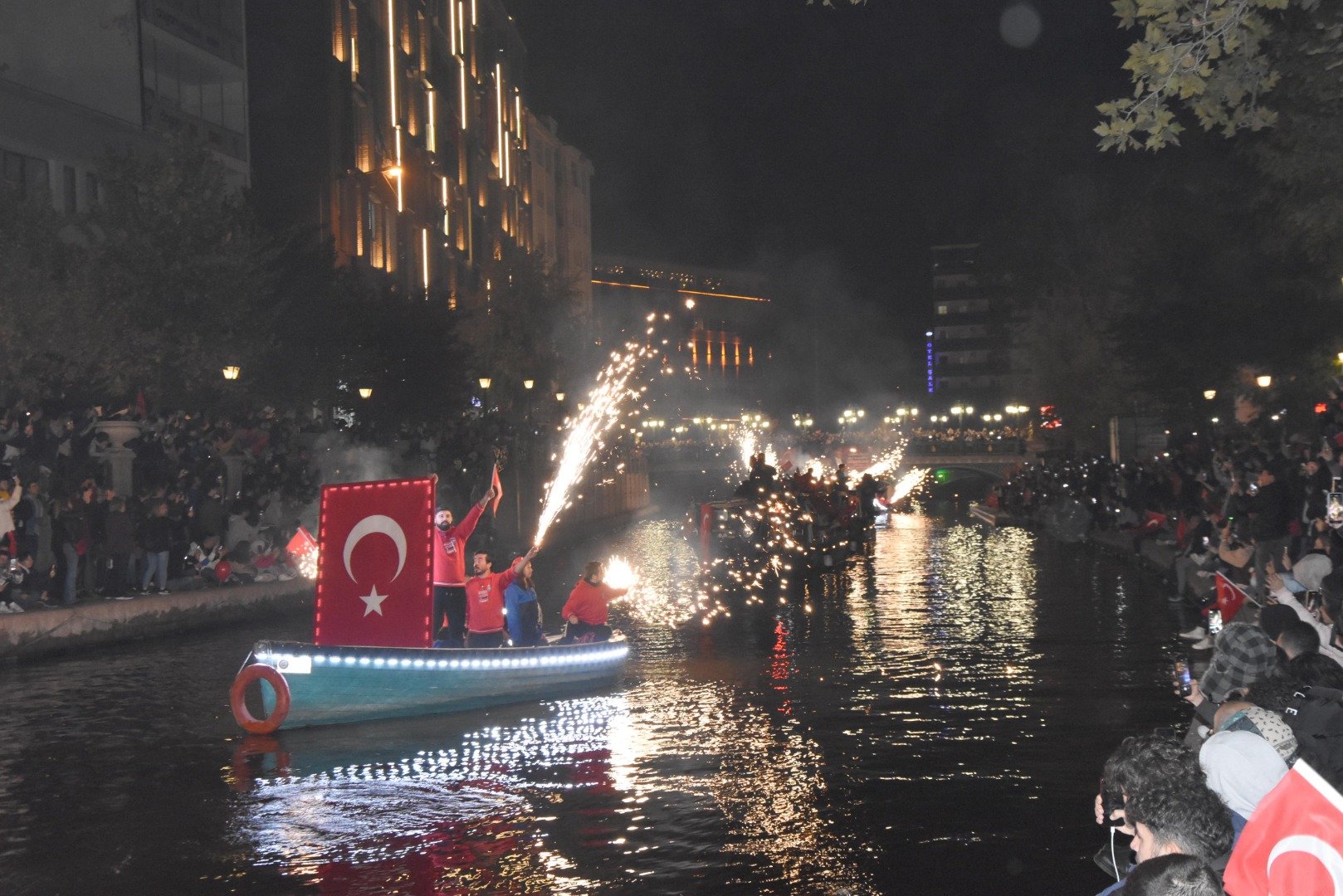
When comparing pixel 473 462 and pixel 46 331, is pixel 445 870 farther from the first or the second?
pixel 473 462

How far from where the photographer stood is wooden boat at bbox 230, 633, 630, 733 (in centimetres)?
1520

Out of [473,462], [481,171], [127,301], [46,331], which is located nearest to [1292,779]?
[46,331]

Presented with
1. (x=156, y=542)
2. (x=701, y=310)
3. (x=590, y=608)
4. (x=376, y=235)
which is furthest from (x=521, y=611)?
(x=701, y=310)

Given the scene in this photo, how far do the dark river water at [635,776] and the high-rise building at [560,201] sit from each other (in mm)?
63184

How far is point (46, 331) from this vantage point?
27.4 m

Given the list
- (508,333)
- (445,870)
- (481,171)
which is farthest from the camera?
(481,171)

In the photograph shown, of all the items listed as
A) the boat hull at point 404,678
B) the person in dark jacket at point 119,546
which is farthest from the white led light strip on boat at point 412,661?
the person in dark jacket at point 119,546

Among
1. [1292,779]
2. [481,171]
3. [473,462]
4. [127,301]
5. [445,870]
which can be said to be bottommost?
[445,870]

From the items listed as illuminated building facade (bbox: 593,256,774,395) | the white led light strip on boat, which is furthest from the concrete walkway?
illuminated building facade (bbox: 593,256,774,395)

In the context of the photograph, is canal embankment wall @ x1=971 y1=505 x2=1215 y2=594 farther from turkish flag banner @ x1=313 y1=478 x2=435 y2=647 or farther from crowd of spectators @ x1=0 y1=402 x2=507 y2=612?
crowd of spectators @ x1=0 y1=402 x2=507 y2=612

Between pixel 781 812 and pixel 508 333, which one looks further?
pixel 508 333

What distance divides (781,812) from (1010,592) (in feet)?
57.9

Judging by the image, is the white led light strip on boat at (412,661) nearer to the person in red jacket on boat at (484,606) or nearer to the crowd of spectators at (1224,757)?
the person in red jacket on boat at (484,606)

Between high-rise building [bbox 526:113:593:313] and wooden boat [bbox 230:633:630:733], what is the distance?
65155mm
